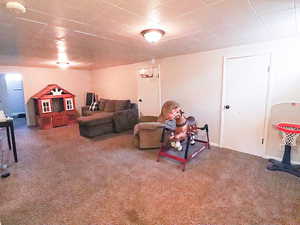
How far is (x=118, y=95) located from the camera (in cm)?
611

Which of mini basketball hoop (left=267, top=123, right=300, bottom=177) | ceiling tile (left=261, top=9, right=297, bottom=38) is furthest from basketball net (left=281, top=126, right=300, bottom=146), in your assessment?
ceiling tile (left=261, top=9, right=297, bottom=38)

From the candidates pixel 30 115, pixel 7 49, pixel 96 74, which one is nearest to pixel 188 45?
pixel 7 49

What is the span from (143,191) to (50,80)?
5997 millimetres

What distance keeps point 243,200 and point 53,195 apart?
95.5 inches

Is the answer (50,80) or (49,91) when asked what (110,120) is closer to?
(49,91)

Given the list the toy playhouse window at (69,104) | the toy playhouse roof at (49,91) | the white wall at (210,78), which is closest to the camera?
the white wall at (210,78)

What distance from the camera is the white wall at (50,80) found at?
5.69 metres

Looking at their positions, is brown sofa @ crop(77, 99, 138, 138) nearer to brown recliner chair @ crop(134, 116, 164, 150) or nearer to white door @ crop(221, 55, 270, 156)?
brown recliner chair @ crop(134, 116, 164, 150)

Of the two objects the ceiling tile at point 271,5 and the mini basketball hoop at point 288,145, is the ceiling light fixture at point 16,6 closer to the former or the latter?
the ceiling tile at point 271,5

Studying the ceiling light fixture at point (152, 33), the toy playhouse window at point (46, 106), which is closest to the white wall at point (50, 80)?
the toy playhouse window at point (46, 106)

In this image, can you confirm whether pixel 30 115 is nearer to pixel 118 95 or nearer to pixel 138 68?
pixel 118 95

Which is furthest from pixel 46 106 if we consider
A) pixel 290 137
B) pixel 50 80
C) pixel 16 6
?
pixel 290 137

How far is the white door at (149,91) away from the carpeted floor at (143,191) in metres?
1.89

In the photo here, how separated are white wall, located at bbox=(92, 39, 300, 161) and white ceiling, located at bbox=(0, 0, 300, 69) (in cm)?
27
